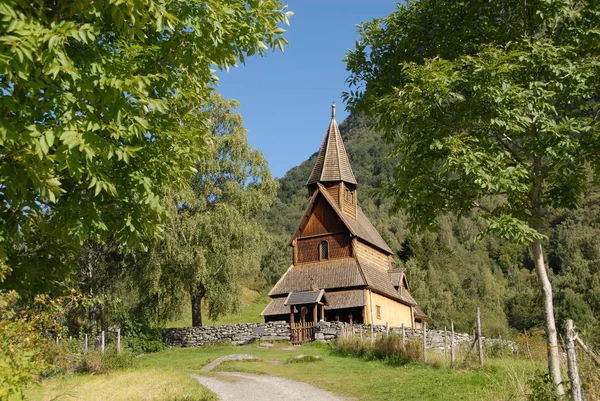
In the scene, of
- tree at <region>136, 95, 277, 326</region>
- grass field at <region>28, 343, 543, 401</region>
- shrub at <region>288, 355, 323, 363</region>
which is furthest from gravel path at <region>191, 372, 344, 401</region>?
tree at <region>136, 95, 277, 326</region>

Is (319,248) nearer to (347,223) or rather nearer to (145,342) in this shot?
(347,223)

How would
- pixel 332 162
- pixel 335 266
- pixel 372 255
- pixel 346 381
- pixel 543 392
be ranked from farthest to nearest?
pixel 332 162 → pixel 372 255 → pixel 335 266 → pixel 346 381 → pixel 543 392

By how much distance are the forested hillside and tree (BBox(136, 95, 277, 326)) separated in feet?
17.8

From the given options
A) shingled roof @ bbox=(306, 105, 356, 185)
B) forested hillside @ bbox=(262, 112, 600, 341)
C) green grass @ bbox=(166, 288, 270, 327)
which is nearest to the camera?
shingled roof @ bbox=(306, 105, 356, 185)

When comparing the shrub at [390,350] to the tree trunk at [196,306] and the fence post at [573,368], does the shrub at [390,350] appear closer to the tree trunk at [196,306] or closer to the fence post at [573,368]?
the fence post at [573,368]

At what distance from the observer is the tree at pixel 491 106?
8.44 metres

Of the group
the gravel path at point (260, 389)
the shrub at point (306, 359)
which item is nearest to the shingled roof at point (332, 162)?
the shrub at point (306, 359)

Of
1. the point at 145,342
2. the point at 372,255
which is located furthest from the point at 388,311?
the point at 145,342

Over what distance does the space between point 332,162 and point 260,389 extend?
81.8 ft

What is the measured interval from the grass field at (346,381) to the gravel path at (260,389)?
0.59 m

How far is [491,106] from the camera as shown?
853 cm

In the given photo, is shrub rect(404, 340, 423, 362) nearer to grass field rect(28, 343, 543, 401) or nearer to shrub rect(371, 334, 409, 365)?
shrub rect(371, 334, 409, 365)

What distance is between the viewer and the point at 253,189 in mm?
34719

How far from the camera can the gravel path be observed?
1340cm
